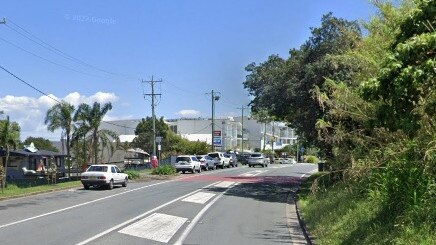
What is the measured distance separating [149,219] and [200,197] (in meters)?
8.69

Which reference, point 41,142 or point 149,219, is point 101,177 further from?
point 41,142

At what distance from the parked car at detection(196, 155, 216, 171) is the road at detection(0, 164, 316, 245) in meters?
29.7

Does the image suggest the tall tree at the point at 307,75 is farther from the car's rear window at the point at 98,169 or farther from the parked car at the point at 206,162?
the parked car at the point at 206,162

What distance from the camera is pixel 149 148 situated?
87.1 metres

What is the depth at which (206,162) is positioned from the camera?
57.1 metres

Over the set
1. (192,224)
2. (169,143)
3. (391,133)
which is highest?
(169,143)

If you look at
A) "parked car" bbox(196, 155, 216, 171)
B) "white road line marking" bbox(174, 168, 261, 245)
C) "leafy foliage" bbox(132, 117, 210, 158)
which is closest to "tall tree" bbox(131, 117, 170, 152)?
"leafy foliage" bbox(132, 117, 210, 158)

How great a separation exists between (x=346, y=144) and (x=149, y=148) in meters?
73.9

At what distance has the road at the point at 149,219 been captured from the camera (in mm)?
12523

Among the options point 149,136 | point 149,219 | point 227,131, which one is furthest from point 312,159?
point 149,219

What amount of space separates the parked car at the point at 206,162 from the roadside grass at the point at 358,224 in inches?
1561

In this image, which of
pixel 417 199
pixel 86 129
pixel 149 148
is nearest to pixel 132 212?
pixel 417 199

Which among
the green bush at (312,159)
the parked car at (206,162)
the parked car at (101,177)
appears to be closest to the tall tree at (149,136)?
the parked car at (206,162)

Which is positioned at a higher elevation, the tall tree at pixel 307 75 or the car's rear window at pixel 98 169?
the tall tree at pixel 307 75
